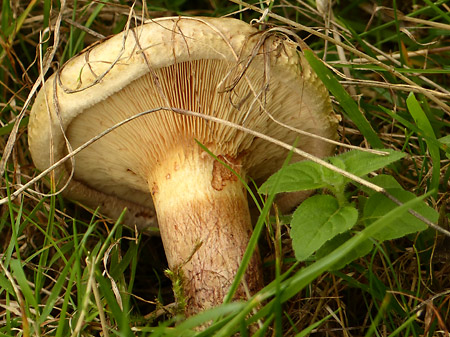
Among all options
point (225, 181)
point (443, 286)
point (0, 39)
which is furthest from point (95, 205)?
point (443, 286)

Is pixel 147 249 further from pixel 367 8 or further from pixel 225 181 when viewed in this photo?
pixel 367 8

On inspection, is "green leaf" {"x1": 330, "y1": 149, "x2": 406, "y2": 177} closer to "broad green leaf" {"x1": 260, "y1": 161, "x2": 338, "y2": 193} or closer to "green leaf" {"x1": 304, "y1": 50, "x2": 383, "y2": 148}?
"broad green leaf" {"x1": 260, "y1": 161, "x2": 338, "y2": 193}

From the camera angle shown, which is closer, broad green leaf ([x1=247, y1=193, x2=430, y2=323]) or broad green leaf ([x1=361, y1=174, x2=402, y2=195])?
broad green leaf ([x1=247, y1=193, x2=430, y2=323])

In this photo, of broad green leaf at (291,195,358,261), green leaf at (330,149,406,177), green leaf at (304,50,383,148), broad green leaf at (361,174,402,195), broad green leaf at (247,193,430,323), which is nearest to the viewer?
broad green leaf at (247,193,430,323)

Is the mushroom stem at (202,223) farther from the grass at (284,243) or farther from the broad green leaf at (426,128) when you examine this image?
the broad green leaf at (426,128)

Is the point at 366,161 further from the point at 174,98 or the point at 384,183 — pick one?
the point at 174,98

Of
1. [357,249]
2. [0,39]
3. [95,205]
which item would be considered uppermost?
[0,39]

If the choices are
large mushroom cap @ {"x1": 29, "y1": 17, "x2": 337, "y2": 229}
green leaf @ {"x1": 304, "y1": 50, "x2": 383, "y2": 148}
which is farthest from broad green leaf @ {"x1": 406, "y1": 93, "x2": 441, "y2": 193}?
large mushroom cap @ {"x1": 29, "y1": 17, "x2": 337, "y2": 229}

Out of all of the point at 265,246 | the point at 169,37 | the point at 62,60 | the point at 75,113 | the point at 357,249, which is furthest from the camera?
the point at 62,60
